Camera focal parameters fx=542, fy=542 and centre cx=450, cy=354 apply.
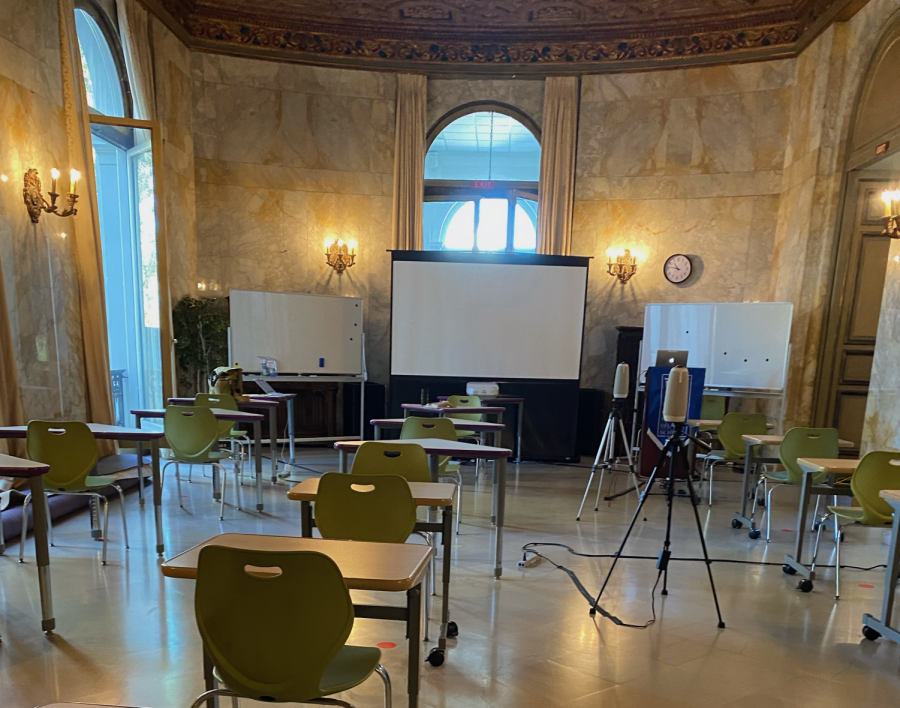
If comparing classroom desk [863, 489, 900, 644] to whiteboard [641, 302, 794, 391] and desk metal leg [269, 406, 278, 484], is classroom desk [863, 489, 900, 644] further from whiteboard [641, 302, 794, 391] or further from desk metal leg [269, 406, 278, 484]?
desk metal leg [269, 406, 278, 484]

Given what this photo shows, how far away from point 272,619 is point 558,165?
7.63 meters

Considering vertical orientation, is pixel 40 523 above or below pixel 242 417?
below

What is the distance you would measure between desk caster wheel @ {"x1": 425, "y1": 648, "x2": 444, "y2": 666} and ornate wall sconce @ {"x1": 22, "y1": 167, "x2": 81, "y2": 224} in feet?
15.9

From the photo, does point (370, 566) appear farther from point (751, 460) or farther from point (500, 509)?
point (751, 460)

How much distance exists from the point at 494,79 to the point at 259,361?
530 cm

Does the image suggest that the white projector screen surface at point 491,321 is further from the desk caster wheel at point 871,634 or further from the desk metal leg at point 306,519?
the desk metal leg at point 306,519

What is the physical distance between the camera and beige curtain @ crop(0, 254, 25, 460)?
4.19m

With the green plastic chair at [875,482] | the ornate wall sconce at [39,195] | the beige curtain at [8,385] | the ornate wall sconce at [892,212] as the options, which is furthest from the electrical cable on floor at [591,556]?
the ornate wall sconce at [39,195]

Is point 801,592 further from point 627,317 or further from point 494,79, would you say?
point 494,79

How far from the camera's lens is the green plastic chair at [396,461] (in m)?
2.95

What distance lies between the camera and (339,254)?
7926 millimetres

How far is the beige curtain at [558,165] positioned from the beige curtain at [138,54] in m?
5.17

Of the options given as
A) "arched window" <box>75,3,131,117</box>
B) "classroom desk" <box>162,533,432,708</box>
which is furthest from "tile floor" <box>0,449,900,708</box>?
"arched window" <box>75,3,131,117</box>

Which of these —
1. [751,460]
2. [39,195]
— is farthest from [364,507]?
[39,195]
